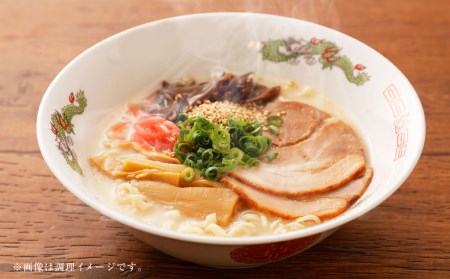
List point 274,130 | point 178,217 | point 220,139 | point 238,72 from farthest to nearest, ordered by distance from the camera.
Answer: point 238,72, point 274,130, point 220,139, point 178,217

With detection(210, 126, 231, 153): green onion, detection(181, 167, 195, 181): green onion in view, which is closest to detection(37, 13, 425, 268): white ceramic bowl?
detection(181, 167, 195, 181): green onion

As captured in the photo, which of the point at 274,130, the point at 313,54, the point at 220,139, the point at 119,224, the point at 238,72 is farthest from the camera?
A: the point at 238,72

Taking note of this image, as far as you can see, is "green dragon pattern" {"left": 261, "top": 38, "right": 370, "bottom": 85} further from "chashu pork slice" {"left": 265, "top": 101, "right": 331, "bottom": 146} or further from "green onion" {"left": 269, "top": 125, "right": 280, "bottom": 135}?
"green onion" {"left": 269, "top": 125, "right": 280, "bottom": 135}

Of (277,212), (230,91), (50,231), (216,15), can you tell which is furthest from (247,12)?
(50,231)

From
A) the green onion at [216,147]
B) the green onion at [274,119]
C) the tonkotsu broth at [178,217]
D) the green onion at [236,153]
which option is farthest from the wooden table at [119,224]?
the green onion at [274,119]

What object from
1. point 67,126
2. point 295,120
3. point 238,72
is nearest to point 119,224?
point 67,126

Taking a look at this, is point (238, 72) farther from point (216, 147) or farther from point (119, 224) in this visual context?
point (119, 224)
